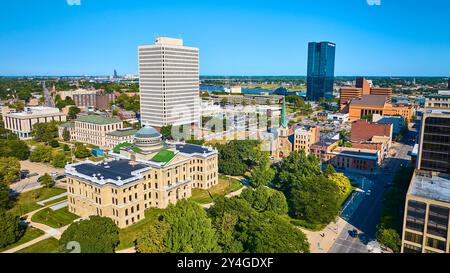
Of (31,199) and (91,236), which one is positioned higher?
(91,236)

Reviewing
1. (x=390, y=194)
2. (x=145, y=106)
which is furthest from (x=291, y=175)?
(x=145, y=106)

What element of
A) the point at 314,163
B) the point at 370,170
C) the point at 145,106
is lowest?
the point at 370,170

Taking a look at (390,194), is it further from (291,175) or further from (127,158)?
(127,158)

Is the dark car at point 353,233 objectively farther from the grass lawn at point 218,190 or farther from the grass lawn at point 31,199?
the grass lawn at point 31,199

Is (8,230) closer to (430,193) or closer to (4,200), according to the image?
(4,200)

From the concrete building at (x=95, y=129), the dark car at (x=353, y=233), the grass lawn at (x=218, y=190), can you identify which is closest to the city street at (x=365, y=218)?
the dark car at (x=353, y=233)

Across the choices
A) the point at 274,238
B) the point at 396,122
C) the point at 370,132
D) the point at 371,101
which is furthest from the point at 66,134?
the point at 371,101
